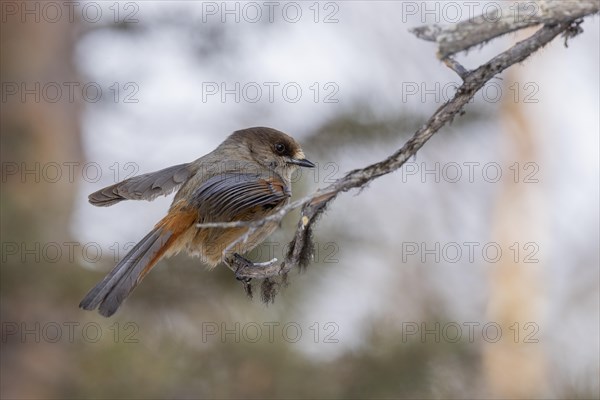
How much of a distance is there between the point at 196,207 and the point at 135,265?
0.62 m

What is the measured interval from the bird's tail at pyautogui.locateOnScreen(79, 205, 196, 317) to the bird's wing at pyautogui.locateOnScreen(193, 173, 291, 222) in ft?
0.44

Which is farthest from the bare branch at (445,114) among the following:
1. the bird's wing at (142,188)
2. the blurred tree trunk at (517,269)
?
the blurred tree trunk at (517,269)

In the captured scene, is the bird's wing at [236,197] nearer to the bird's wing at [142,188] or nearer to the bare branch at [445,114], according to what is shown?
the bird's wing at [142,188]

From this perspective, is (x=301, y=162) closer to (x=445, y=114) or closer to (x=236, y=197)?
(x=236, y=197)

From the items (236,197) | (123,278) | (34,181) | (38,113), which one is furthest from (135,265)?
(38,113)

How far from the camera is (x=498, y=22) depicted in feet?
7.06

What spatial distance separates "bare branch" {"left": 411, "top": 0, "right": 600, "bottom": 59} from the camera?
2.15 metres

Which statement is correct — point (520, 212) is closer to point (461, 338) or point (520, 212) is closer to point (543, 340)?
point (543, 340)

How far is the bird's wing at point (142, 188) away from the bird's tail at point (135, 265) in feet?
0.56

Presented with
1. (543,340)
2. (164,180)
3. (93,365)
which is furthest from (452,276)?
(164,180)

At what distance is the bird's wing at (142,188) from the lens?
414 centimetres

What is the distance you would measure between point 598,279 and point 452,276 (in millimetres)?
1872

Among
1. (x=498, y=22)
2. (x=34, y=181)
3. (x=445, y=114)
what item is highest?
(x=498, y=22)

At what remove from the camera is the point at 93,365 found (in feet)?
25.4
